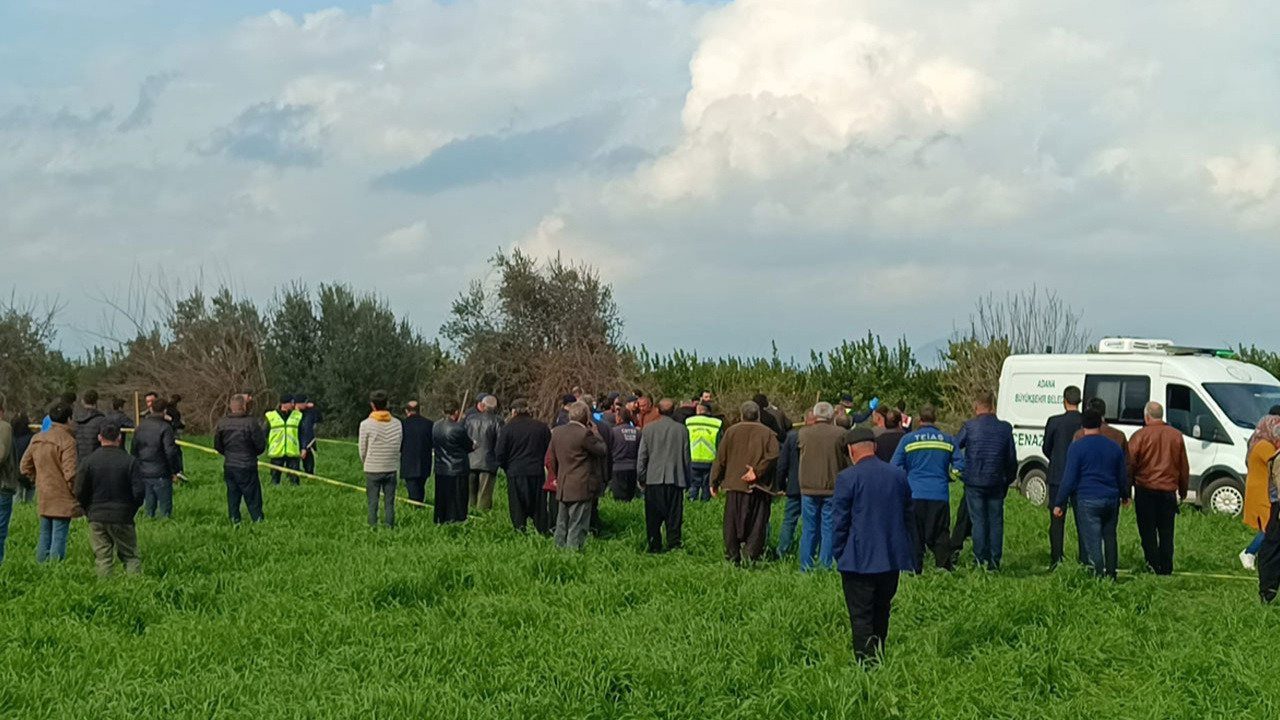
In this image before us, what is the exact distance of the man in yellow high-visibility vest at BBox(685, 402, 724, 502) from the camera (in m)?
18.2

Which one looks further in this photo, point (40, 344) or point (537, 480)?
point (40, 344)

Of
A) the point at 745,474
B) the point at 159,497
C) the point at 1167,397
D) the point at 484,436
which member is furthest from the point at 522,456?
the point at 1167,397

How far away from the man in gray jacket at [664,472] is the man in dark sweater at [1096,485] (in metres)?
4.21

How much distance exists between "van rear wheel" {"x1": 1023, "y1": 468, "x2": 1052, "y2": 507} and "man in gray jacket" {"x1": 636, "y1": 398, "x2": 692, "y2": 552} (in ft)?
26.9

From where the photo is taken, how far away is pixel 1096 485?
1262cm

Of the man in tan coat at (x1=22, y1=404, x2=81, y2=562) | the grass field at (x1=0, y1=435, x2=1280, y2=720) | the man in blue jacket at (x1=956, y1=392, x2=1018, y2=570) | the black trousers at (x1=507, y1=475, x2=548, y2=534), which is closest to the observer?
the grass field at (x1=0, y1=435, x2=1280, y2=720)

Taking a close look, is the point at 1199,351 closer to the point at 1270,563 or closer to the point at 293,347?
the point at 1270,563

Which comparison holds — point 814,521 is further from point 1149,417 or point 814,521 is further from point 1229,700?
point 1229,700

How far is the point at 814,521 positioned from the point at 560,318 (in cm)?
2593

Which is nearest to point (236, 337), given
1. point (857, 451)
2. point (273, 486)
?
point (273, 486)

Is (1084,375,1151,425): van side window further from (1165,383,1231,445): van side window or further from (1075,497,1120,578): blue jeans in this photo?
(1075,497,1120,578): blue jeans

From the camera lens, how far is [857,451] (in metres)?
8.75

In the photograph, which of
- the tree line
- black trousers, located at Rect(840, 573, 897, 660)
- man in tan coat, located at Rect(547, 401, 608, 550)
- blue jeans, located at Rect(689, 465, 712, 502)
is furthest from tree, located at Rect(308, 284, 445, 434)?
black trousers, located at Rect(840, 573, 897, 660)

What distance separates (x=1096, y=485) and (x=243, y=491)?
10.4m
